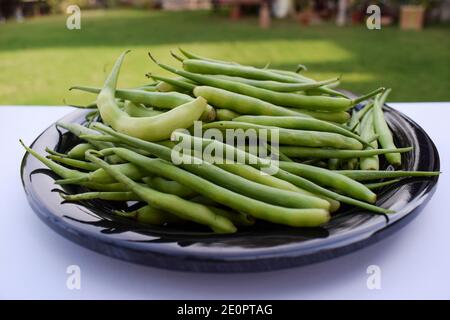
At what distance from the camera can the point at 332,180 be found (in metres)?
0.71

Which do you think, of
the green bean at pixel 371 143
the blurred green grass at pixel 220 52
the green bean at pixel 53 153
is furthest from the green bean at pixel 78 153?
the blurred green grass at pixel 220 52

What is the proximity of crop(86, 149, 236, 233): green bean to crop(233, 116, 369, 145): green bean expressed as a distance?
0.19 meters

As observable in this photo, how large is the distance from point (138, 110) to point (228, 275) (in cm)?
32

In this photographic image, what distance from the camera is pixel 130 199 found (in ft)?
2.42

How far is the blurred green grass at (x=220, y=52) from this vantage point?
3.53m

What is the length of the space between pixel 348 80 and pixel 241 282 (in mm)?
3072

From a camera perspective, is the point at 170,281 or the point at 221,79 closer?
the point at 170,281

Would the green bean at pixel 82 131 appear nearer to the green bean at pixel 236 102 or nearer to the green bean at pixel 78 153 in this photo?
the green bean at pixel 78 153

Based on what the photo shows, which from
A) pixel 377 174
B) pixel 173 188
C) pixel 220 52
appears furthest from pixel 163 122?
pixel 220 52

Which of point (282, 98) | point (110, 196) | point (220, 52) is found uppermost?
point (282, 98)

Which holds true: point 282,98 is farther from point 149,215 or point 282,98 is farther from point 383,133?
point 149,215

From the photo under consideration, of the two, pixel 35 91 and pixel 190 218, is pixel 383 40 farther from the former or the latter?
pixel 190 218

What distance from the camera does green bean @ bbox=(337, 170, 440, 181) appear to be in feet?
2.39

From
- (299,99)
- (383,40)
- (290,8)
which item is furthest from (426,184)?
(290,8)
